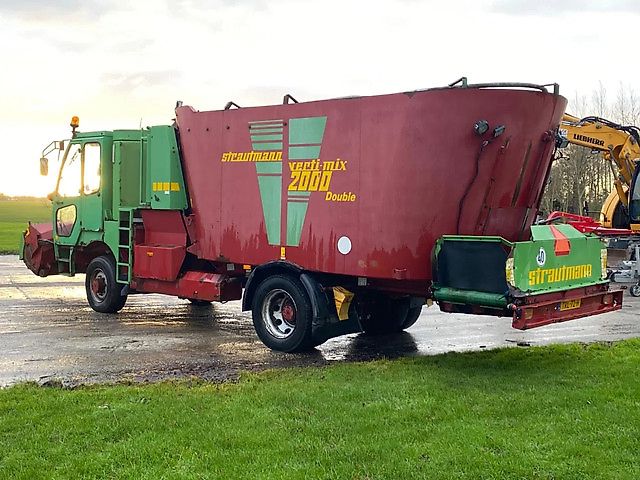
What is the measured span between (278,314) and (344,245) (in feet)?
5.11

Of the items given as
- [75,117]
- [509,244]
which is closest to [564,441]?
[509,244]

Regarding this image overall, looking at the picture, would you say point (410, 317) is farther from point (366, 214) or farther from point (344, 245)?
point (366, 214)

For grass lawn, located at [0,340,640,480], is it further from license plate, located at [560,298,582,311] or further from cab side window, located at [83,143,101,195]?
cab side window, located at [83,143,101,195]

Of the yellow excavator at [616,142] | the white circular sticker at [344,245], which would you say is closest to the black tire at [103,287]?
the white circular sticker at [344,245]

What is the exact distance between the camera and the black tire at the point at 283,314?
30.6 ft

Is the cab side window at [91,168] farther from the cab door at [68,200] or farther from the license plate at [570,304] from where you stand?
the license plate at [570,304]

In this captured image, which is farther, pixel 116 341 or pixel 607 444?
pixel 116 341

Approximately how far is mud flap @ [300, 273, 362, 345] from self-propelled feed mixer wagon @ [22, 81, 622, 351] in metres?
0.02

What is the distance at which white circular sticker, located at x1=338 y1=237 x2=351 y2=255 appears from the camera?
8.81m

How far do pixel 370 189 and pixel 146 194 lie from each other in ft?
14.5

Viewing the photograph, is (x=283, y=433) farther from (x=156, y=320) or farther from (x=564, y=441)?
(x=156, y=320)

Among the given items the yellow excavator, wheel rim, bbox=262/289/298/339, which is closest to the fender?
wheel rim, bbox=262/289/298/339


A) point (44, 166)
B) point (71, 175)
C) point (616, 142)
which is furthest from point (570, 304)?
point (616, 142)

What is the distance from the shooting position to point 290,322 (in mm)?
9633
